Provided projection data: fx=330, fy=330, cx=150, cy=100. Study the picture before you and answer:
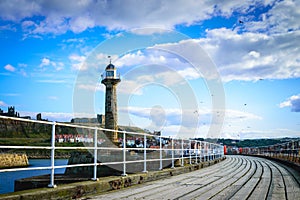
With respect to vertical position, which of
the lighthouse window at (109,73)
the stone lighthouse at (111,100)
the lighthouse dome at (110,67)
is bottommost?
the stone lighthouse at (111,100)

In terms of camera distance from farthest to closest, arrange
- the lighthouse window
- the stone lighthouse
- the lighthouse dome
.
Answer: the lighthouse dome → the lighthouse window → the stone lighthouse

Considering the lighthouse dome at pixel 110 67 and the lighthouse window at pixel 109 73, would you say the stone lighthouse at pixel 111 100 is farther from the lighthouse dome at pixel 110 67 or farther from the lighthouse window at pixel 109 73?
the lighthouse dome at pixel 110 67

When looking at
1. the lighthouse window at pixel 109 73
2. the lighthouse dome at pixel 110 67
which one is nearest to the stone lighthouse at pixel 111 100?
the lighthouse window at pixel 109 73

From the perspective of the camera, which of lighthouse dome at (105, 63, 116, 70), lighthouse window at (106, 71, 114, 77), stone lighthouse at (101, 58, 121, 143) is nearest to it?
stone lighthouse at (101, 58, 121, 143)

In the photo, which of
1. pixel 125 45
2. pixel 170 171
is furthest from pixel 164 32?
pixel 170 171

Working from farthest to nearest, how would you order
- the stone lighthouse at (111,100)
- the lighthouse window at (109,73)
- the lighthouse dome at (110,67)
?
the lighthouse dome at (110,67)
the lighthouse window at (109,73)
the stone lighthouse at (111,100)

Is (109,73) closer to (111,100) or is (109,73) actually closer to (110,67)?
(110,67)

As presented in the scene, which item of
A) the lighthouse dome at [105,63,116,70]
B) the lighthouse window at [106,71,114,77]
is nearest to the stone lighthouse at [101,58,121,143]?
the lighthouse window at [106,71,114,77]

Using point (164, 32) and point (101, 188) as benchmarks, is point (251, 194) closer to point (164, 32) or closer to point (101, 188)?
point (101, 188)

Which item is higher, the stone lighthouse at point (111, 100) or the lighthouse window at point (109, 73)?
the lighthouse window at point (109, 73)

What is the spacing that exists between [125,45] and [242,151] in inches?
889

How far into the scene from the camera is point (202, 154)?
1499 cm

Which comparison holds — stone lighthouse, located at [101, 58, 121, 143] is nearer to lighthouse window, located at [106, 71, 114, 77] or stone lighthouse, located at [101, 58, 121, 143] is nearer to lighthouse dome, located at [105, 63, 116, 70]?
lighthouse window, located at [106, 71, 114, 77]

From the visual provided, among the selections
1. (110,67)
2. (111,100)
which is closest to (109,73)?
(110,67)
